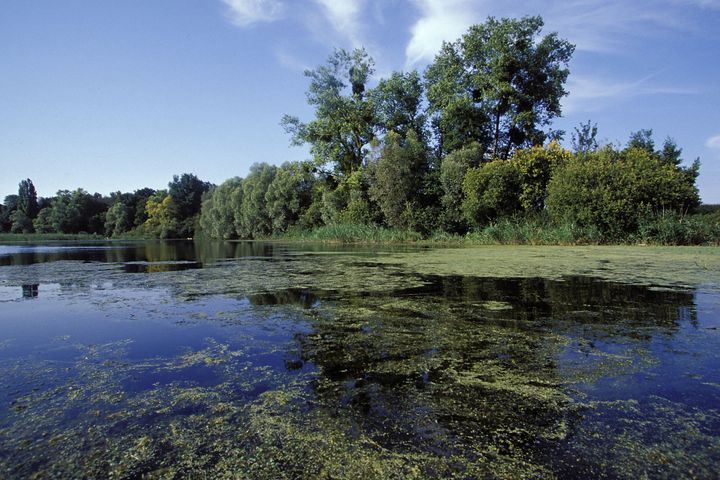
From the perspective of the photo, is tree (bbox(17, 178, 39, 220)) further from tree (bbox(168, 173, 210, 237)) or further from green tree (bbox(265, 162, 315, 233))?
green tree (bbox(265, 162, 315, 233))

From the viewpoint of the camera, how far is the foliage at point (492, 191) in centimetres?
1847

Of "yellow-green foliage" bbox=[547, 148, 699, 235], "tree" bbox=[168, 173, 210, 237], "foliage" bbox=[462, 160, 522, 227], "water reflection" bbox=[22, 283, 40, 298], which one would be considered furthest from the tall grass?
"tree" bbox=[168, 173, 210, 237]

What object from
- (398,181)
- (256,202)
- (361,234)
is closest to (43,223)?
(256,202)

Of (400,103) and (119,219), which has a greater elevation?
(400,103)

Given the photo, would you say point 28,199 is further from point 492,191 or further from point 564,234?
point 564,234

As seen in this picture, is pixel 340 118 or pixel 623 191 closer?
pixel 623 191

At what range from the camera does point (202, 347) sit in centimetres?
313

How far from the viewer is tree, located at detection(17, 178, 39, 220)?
62719mm

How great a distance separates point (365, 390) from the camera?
225 cm

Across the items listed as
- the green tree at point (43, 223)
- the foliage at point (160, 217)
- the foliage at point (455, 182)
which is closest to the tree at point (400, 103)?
the foliage at point (455, 182)

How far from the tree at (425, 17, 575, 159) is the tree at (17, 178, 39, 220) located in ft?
214

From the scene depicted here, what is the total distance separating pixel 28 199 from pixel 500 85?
230ft

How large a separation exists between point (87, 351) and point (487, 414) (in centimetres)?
280

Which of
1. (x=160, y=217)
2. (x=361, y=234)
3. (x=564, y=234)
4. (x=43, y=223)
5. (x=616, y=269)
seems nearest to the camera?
(x=616, y=269)
